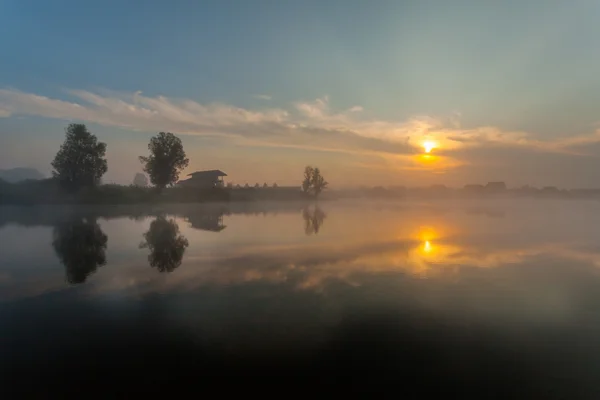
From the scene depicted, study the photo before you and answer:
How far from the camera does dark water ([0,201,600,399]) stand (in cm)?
1100

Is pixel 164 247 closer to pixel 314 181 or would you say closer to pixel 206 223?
pixel 206 223

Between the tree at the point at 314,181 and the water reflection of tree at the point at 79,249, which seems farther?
the tree at the point at 314,181

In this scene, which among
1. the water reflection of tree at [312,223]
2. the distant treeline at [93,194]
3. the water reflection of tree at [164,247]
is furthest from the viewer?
the distant treeline at [93,194]

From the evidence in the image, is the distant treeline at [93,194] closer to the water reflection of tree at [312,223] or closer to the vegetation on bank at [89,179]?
the vegetation on bank at [89,179]

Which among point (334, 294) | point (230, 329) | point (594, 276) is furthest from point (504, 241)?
point (230, 329)

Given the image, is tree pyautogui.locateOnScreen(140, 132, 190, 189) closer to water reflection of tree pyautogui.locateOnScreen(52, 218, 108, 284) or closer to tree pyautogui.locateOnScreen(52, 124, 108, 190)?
tree pyautogui.locateOnScreen(52, 124, 108, 190)

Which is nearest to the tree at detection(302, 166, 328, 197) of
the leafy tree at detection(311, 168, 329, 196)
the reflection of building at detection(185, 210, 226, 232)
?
the leafy tree at detection(311, 168, 329, 196)

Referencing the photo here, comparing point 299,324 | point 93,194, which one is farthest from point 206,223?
point 93,194

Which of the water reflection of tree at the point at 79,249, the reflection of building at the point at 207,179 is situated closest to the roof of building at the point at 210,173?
the reflection of building at the point at 207,179

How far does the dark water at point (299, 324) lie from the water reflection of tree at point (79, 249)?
1.05 feet

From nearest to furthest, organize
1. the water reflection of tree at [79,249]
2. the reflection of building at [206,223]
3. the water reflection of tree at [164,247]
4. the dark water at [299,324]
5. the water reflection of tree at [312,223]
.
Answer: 1. the dark water at [299,324]
2. the water reflection of tree at [79,249]
3. the water reflection of tree at [164,247]
4. the water reflection of tree at [312,223]
5. the reflection of building at [206,223]

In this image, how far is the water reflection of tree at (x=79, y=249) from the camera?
2578 centimetres

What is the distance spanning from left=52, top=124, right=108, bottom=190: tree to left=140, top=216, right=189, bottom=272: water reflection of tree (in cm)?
6256

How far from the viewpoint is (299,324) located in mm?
15344
